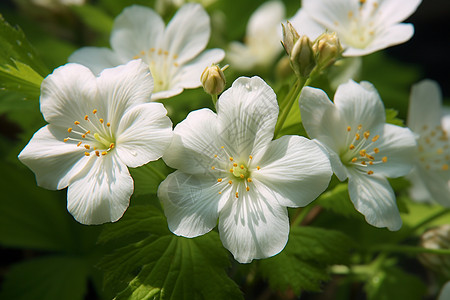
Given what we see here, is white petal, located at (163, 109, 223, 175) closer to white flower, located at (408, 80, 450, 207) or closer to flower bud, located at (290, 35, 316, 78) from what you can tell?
flower bud, located at (290, 35, 316, 78)

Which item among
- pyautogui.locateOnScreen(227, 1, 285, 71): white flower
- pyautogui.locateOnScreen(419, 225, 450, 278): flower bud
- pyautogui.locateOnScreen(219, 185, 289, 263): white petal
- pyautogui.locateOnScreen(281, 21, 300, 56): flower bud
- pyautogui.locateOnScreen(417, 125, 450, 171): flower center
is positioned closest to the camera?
pyautogui.locateOnScreen(219, 185, 289, 263): white petal

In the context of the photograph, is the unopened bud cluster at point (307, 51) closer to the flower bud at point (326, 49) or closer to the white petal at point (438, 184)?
the flower bud at point (326, 49)

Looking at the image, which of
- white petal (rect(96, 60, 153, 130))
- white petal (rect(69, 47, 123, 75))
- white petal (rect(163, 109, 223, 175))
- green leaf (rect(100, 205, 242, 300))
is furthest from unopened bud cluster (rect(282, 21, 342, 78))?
white petal (rect(69, 47, 123, 75))

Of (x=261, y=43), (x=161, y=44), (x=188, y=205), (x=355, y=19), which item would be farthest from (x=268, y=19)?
(x=188, y=205)

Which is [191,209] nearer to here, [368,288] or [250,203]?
[250,203]

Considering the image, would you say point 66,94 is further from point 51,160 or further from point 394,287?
point 394,287

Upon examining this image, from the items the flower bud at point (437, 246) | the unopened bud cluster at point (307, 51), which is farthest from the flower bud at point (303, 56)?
the flower bud at point (437, 246)
